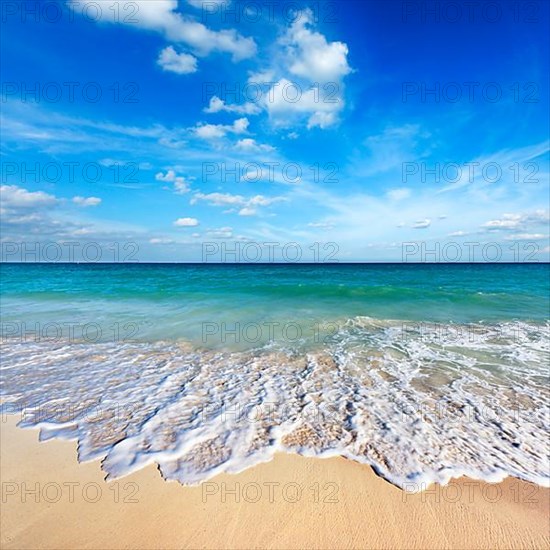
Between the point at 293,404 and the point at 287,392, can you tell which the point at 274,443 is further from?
the point at 287,392

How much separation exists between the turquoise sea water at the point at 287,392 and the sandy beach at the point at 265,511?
8.1 inches

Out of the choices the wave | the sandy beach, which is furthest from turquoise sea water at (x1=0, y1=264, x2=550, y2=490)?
the sandy beach

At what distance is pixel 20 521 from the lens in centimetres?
271

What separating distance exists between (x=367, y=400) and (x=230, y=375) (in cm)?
258

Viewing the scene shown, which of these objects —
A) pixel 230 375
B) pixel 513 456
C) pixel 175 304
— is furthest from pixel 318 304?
pixel 513 456

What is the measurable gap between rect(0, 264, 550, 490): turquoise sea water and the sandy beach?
0.21m

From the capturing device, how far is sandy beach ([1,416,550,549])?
2590 mm

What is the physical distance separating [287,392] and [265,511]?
8.22ft

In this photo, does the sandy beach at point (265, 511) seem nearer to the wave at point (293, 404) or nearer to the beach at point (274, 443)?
the beach at point (274, 443)

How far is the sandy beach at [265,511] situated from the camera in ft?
8.50

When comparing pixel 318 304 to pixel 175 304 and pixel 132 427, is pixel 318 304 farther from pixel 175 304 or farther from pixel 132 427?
pixel 132 427

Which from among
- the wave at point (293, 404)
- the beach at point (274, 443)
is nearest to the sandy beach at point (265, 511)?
the beach at point (274, 443)

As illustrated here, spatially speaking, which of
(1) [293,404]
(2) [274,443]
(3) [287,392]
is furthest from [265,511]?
(3) [287,392]

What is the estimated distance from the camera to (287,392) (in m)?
5.32
